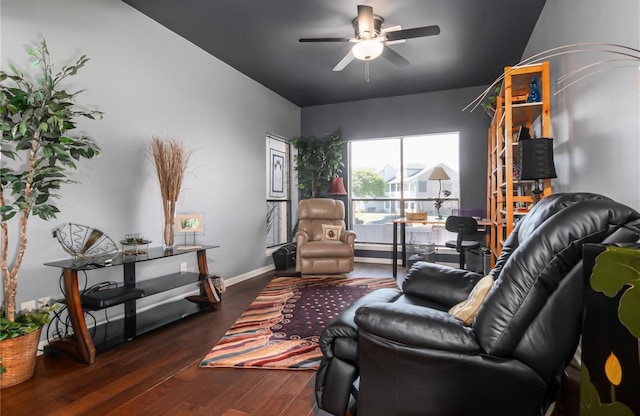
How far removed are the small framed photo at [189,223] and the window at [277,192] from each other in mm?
1847

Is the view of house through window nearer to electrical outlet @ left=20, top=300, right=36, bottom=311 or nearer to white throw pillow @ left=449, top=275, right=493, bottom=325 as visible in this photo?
white throw pillow @ left=449, top=275, right=493, bottom=325

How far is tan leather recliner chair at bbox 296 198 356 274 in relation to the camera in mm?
4516

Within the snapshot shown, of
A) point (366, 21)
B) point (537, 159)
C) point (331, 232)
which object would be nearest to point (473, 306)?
point (537, 159)

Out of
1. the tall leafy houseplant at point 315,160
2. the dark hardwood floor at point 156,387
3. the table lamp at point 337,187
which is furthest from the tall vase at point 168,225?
the table lamp at point 337,187

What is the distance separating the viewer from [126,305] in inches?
112

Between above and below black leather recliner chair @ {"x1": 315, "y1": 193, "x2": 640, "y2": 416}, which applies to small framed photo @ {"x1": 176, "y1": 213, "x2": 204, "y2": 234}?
above

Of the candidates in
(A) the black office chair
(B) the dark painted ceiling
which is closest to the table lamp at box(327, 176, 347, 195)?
(B) the dark painted ceiling

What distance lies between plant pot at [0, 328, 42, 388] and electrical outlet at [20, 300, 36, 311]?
430 millimetres

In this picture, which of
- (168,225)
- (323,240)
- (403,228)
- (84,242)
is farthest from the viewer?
(403,228)

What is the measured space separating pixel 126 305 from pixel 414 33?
3361 mm

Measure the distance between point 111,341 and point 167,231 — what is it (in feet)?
3.33

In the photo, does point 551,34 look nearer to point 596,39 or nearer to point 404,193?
point 596,39

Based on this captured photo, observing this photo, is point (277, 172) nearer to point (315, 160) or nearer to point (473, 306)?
point (315, 160)

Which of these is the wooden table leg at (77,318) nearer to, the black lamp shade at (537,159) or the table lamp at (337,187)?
the black lamp shade at (537,159)
